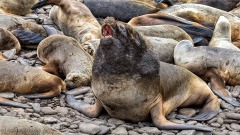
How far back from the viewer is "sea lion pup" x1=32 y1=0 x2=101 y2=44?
8.69m

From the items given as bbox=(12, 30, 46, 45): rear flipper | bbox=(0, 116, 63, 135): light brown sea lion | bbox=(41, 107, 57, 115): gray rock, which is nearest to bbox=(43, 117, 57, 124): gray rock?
bbox=(41, 107, 57, 115): gray rock

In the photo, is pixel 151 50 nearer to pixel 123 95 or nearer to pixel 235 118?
pixel 123 95

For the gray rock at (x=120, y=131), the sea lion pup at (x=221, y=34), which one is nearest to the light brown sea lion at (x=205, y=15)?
the sea lion pup at (x=221, y=34)

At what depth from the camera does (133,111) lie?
5383 millimetres

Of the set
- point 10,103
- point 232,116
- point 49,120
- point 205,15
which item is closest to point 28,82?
point 10,103

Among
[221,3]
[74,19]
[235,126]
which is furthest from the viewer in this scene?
[221,3]

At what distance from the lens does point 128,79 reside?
526 cm

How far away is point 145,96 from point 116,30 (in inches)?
27.2

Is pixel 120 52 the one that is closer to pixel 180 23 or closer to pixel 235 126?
pixel 235 126

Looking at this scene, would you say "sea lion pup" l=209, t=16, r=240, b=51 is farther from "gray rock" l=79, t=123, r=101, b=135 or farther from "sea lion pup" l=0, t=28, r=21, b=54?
"gray rock" l=79, t=123, r=101, b=135

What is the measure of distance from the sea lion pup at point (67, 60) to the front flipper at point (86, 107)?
0.53m

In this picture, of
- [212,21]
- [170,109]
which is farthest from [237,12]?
[170,109]

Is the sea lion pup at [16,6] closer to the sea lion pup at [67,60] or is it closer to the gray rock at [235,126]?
the sea lion pup at [67,60]

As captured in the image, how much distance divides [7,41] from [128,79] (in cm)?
289
